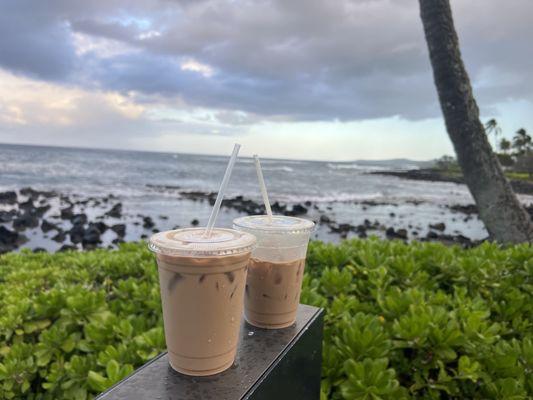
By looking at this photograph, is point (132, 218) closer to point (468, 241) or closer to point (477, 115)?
point (468, 241)

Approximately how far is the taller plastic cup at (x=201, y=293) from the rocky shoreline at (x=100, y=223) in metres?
10.2

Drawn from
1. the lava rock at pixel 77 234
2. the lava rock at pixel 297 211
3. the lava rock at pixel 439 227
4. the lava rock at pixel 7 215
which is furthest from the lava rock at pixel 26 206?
the lava rock at pixel 439 227

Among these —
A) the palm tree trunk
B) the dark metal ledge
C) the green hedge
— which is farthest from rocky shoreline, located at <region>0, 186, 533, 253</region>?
the dark metal ledge

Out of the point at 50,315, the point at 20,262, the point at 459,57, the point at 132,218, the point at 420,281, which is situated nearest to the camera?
the point at 50,315

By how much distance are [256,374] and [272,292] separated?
28 centimetres

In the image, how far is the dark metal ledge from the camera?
103 centimetres

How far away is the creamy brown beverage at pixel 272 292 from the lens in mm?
1300

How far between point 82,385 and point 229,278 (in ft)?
4.75

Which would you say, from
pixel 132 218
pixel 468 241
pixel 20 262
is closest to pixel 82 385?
pixel 20 262

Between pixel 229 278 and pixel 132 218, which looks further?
pixel 132 218

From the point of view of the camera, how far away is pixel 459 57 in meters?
5.15

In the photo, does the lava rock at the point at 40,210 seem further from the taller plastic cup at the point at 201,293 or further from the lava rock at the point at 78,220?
the taller plastic cup at the point at 201,293

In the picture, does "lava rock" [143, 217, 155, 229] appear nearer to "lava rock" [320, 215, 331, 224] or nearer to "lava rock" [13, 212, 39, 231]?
"lava rock" [13, 212, 39, 231]

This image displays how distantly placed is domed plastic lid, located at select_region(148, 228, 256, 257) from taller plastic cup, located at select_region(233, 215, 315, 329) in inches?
6.8
